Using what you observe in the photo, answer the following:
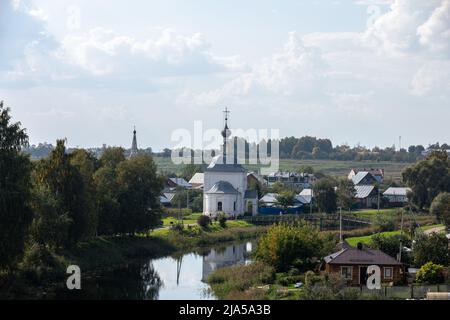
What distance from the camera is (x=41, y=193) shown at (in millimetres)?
44281

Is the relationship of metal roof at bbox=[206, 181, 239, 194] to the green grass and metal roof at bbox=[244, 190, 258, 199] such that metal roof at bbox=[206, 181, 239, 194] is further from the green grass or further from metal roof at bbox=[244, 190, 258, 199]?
the green grass

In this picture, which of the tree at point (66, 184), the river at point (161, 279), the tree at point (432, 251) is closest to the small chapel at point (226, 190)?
the river at point (161, 279)

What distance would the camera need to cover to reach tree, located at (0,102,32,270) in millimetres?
36938

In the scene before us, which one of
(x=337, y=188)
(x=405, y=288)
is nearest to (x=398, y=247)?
(x=405, y=288)

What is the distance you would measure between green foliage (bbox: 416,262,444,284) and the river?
29.3ft

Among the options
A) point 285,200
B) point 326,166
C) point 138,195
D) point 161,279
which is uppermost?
point 326,166

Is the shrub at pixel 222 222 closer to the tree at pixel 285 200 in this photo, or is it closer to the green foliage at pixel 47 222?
the tree at pixel 285 200

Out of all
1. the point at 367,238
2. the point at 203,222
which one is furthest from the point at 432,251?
the point at 203,222

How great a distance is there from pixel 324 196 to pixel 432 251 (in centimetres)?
4429

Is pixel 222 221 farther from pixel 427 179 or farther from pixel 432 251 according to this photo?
pixel 432 251

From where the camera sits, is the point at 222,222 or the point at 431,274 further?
the point at 222,222

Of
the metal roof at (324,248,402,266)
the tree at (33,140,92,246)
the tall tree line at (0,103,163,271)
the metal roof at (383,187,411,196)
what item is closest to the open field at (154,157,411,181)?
the metal roof at (383,187,411,196)

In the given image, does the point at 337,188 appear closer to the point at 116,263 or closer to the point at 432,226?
the point at 432,226

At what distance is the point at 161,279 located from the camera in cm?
4450
